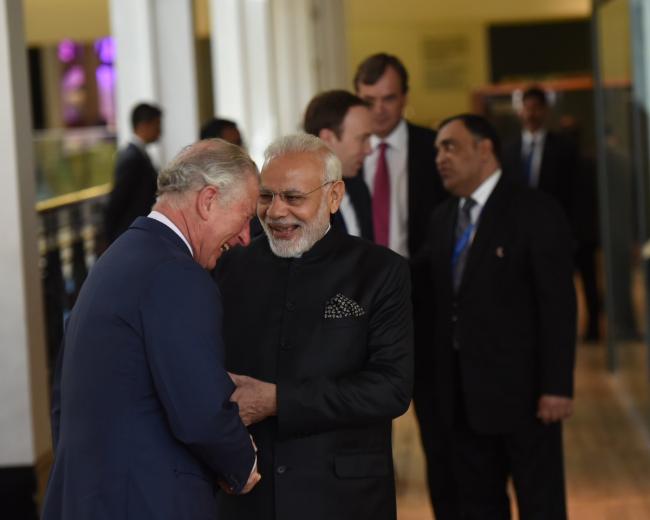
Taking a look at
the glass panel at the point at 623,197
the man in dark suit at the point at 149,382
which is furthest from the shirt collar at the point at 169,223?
the glass panel at the point at 623,197

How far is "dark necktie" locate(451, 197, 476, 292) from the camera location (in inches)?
158

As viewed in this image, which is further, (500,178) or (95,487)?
(500,178)

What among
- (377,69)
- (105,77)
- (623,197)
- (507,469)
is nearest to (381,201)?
(377,69)

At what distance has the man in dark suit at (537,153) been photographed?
8961mm

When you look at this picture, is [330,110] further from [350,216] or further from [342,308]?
[342,308]

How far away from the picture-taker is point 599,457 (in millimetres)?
6223

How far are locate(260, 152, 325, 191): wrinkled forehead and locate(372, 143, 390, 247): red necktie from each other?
6.01ft

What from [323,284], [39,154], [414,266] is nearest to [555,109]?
[39,154]

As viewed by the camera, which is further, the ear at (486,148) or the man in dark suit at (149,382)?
the ear at (486,148)

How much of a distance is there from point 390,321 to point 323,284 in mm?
176

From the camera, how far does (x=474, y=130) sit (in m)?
4.06

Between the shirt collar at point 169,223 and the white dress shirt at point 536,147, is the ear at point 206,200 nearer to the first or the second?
the shirt collar at point 169,223

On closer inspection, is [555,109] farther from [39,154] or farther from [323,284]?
[323,284]

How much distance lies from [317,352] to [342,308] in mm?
114
